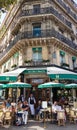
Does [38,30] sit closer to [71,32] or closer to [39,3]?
[39,3]

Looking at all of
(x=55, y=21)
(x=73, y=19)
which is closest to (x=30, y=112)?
(x=55, y=21)

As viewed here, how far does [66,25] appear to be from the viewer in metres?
23.8

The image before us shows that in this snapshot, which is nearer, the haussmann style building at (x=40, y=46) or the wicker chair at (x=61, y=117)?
the wicker chair at (x=61, y=117)

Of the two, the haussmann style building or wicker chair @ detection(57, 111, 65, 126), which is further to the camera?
the haussmann style building

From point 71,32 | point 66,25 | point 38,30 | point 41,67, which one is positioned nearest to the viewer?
point 41,67

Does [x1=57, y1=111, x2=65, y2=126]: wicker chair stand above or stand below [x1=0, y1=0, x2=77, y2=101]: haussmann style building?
below

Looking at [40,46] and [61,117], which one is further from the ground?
[40,46]

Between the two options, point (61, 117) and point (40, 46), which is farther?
point (40, 46)

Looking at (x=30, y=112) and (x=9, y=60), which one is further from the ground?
(x=9, y=60)

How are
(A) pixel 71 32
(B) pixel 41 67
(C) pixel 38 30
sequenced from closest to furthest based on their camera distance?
(B) pixel 41 67, (C) pixel 38 30, (A) pixel 71 32

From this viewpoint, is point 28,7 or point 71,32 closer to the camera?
point 28,7

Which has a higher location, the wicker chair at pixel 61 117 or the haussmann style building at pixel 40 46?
the haussmann style building at pixel 40 46

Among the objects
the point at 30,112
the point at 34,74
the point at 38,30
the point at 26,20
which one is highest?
the point at 26,20

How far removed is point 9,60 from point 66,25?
8948 millimetres
